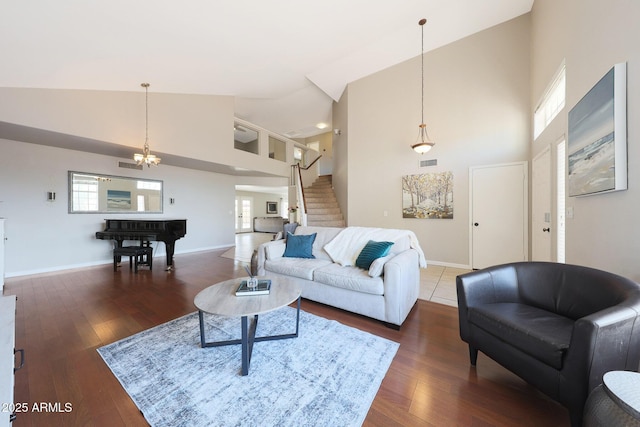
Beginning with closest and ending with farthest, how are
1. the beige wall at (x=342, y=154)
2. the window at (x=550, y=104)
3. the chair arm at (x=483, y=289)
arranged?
the chair arm at (x=483, y=289), the window at (x=550, y=104), the beige wall at (x=342, y=154)

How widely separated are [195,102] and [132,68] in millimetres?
1734

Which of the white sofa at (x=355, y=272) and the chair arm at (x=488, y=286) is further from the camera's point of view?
the white sofa at (x=355, y=272)

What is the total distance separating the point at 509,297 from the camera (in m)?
1.79

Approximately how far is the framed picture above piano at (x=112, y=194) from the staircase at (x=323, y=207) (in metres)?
3.85

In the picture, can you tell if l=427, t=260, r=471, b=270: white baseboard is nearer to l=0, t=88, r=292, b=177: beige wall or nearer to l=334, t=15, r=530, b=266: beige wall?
l=334, t=15, r=530, b=266: beige wall

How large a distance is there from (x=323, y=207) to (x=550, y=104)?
4.90 metres

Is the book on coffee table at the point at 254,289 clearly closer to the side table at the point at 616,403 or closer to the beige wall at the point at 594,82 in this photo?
the side table at the point at 616,403

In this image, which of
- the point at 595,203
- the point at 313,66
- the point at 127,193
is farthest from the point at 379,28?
the point at 127,193

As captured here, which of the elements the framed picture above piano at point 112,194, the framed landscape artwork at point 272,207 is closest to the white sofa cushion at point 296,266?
the framed picture above piano at point 112,194

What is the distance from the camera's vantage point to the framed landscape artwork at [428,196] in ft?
15.1

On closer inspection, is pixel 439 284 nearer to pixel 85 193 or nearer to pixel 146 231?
pixel 146 231

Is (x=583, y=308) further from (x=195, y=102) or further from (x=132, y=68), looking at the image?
(x=195, y=102)

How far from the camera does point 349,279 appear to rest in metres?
2.45

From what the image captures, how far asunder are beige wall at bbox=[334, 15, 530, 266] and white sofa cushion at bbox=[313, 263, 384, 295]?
116 inches
